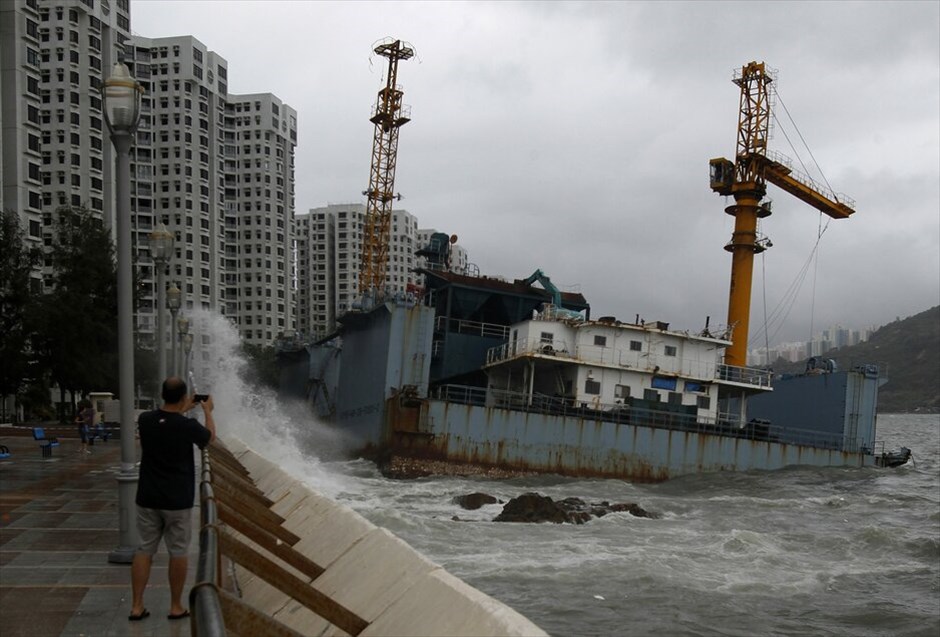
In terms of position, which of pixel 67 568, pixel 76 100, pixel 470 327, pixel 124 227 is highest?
pixel 76 100

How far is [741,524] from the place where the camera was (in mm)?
23641

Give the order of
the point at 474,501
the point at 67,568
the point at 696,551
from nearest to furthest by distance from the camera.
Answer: the point at 67,568 → the point at 696,551 → the point at 474,501

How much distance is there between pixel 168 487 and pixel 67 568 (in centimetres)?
283

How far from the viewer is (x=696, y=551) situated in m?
18.7

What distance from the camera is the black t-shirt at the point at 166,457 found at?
596 centimetres

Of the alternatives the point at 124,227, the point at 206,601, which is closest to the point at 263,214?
the point at 124,227

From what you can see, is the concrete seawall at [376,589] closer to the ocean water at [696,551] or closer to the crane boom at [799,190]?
the ocean water at [696,551]

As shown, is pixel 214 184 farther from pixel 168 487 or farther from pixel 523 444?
pixel 168 487

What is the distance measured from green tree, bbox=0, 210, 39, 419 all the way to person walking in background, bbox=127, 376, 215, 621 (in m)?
33.7

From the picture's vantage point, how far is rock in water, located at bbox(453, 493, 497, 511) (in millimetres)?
24828

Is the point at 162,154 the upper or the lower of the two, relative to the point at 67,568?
upper

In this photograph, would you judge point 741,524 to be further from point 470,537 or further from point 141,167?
point 141,167

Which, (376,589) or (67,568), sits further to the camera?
(67,568)

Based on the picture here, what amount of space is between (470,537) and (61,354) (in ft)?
98.6
